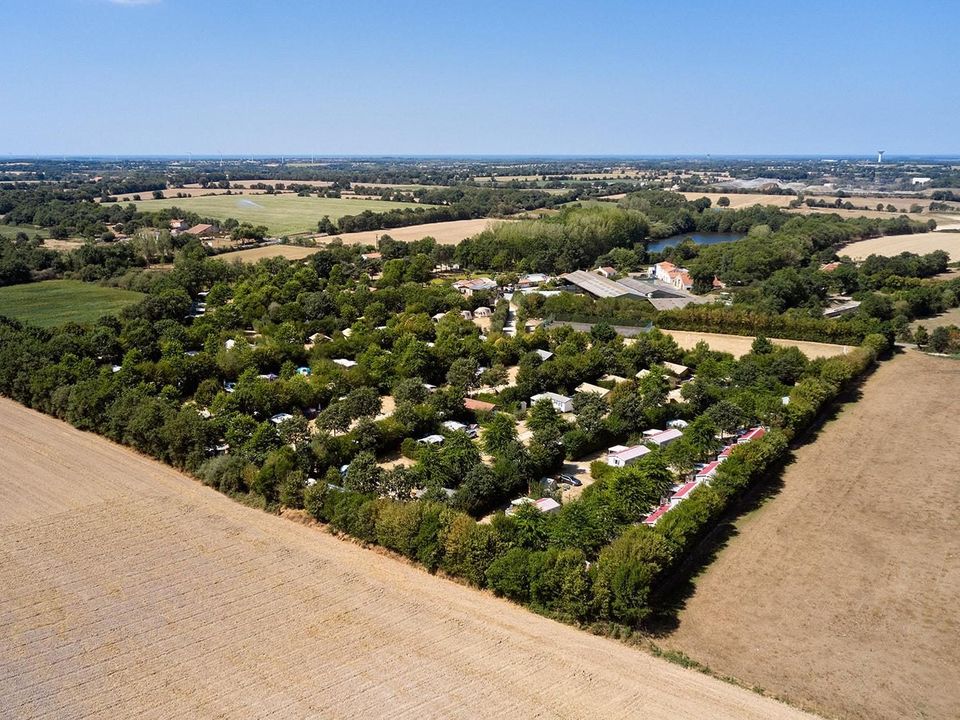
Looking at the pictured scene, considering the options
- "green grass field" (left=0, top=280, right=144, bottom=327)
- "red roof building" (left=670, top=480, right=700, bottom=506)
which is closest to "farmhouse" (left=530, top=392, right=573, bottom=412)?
"red roof building" (left=670, top=480, right=700, bottom=506)

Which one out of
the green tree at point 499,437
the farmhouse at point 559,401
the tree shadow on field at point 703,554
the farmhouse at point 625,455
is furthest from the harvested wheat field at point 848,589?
the farmhouse at point 559,401

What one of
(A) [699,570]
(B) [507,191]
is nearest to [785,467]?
(A) [699,570]

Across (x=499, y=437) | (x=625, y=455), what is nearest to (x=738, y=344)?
(x=625, y=455)

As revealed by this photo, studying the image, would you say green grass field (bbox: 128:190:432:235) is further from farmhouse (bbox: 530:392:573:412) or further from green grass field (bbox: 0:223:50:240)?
farmhouse (bbox: 530:392:573:412)

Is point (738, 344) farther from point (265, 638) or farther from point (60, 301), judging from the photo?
point (60, 301)

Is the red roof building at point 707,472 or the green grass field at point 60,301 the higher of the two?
the green grass field at point 60,301

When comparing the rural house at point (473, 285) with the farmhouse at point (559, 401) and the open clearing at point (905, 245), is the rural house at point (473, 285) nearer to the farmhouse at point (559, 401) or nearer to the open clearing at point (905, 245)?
the farmhouse at point (559, 401)

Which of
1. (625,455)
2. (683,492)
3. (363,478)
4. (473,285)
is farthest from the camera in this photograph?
(473,285)
